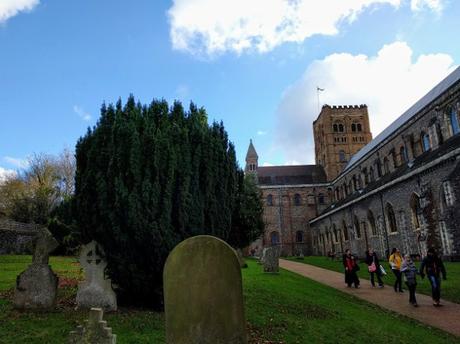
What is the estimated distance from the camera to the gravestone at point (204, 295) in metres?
4.14

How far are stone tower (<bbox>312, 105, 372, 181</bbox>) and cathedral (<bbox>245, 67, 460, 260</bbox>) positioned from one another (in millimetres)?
146

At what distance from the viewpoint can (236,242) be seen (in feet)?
43.3

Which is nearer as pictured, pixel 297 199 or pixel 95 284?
Answer: pixel 95 284

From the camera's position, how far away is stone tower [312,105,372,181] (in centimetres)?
5681

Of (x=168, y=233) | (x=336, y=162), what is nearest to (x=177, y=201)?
(x=168, y=233)

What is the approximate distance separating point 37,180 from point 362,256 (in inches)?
1312

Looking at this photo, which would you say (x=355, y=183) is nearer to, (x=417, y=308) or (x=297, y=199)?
(x=297, y=199)

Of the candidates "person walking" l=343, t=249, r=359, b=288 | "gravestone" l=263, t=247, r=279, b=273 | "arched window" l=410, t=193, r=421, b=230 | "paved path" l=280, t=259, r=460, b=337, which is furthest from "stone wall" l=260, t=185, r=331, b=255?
"paved path" l=280, t=259, r=460, b=337

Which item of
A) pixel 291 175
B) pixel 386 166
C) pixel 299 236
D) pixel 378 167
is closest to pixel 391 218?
pixel 386 166

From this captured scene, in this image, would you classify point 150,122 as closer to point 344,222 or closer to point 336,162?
point 344,222

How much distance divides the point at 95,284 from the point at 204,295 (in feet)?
17.2

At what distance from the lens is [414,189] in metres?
24.9

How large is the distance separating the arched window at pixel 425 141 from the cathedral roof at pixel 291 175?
27.3 metres

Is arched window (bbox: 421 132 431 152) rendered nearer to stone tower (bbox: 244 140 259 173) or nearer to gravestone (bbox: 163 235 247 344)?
gravestone (bbox: 163 235 247 344)
